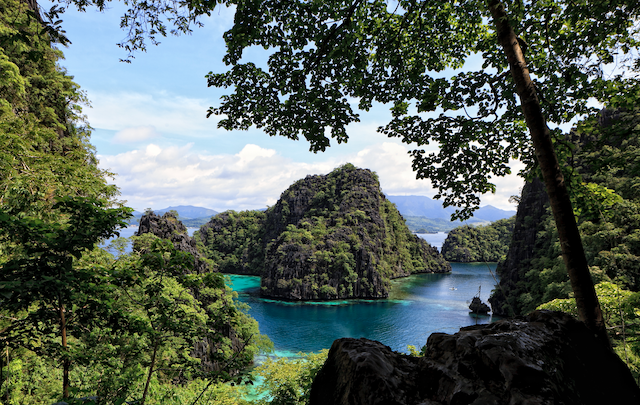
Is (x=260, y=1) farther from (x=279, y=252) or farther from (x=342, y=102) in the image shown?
(x=279, y=252)

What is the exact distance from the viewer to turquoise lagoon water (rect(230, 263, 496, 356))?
111 feet

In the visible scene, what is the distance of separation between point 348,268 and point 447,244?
6608cm

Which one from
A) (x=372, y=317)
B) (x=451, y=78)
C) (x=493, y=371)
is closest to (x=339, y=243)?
(x=372, y=317)

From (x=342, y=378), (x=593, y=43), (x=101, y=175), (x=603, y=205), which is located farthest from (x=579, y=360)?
(x=101, y=175)

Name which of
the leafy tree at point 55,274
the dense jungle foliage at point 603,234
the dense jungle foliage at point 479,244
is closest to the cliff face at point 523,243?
the dense jungle foliage at point 603,234

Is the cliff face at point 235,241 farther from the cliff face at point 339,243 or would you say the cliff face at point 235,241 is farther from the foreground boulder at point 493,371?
the foreground boulder at point 493,371

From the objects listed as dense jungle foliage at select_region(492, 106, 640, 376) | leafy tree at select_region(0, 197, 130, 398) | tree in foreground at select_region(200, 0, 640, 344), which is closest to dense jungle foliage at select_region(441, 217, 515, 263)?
dense jungle foliage at select_region(492, 106, 640, 376)

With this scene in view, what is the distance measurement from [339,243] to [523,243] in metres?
32.8

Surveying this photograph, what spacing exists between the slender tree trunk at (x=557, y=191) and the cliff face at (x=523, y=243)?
45.3 metres

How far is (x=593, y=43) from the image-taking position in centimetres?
437

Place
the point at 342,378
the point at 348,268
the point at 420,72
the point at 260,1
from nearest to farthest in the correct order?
the point at 342,378
the point at 260,1
the point at 420,72
the point at 348,268

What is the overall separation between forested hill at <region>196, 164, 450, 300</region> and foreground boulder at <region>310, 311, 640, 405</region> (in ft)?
177

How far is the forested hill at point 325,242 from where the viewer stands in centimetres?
5650

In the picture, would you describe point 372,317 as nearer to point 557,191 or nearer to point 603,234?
point 603,234
